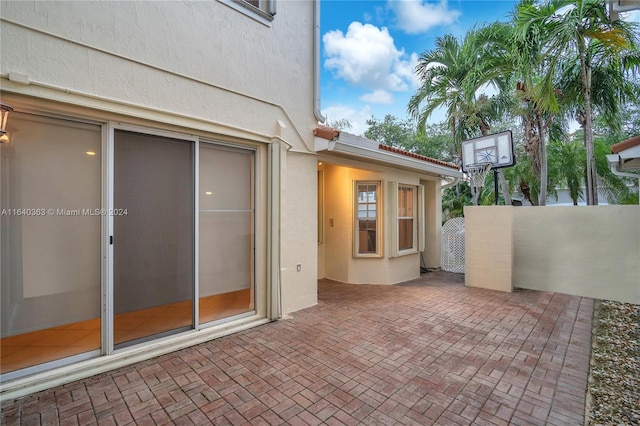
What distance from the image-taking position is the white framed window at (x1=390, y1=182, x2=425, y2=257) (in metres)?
8.52

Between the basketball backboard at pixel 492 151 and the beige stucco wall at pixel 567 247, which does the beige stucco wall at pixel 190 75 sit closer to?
the beige stucco wall at pixel 567 247

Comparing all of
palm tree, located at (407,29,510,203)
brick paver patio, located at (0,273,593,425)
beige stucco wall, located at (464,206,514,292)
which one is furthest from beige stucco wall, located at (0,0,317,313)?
palm tree, located at (407,29,510,203)

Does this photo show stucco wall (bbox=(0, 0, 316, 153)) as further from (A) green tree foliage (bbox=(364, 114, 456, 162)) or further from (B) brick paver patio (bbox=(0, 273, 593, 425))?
(A) green tree foliage (bbox=(364, 114, 456, 162))

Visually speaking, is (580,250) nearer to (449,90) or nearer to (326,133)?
(326,133)

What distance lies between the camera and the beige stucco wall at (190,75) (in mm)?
3150

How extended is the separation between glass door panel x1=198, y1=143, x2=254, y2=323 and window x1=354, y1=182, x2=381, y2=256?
362 centimetres

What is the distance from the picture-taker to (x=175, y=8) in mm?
4141

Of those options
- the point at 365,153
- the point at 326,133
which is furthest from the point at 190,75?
the point at 365,153

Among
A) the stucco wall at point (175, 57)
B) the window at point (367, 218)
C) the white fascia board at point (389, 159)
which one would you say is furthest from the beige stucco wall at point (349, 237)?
the stucco wall at point (175, 57)

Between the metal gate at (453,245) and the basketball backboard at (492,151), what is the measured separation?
2072 millimetres

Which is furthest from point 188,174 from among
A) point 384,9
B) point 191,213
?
point 384,9

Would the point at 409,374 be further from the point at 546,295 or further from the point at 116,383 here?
the point at 546,295

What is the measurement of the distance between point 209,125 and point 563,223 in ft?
27.5

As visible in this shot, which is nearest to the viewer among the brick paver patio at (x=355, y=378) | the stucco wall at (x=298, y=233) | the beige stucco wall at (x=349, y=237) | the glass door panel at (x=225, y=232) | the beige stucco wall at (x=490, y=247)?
the brick paver patio at (x=355, y=378)
